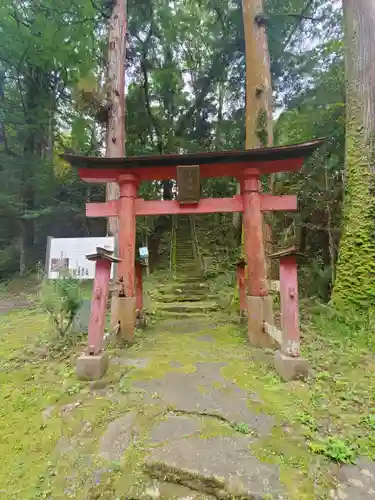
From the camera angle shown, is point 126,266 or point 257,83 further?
point 257,83

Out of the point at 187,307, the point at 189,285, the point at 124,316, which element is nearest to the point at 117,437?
the point at 124,316

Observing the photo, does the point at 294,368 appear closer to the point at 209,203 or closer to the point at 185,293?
the point at 209,203

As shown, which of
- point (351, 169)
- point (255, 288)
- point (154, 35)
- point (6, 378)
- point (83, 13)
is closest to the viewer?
point (6, 378)

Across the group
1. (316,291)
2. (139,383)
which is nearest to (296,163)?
(316,291)

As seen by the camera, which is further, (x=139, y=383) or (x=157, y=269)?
(x=157, y=269)

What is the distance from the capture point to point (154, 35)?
482 inches

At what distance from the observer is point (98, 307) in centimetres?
318

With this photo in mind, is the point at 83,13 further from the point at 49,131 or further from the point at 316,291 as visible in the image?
the point at 316,291

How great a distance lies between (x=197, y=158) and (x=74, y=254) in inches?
142

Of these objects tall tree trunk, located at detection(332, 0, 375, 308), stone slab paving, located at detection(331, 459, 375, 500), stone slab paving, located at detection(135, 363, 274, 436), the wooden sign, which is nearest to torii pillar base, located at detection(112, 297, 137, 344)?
stone slab paving, located at detection(135, 363, 274, 436)

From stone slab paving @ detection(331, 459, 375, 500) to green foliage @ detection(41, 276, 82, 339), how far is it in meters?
3.50

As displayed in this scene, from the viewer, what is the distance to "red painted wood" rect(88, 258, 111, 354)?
121 inches

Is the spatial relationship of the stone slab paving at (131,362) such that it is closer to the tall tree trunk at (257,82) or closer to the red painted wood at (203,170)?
the red painted wood at (203,170)

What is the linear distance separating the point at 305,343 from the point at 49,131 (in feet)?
44.9
